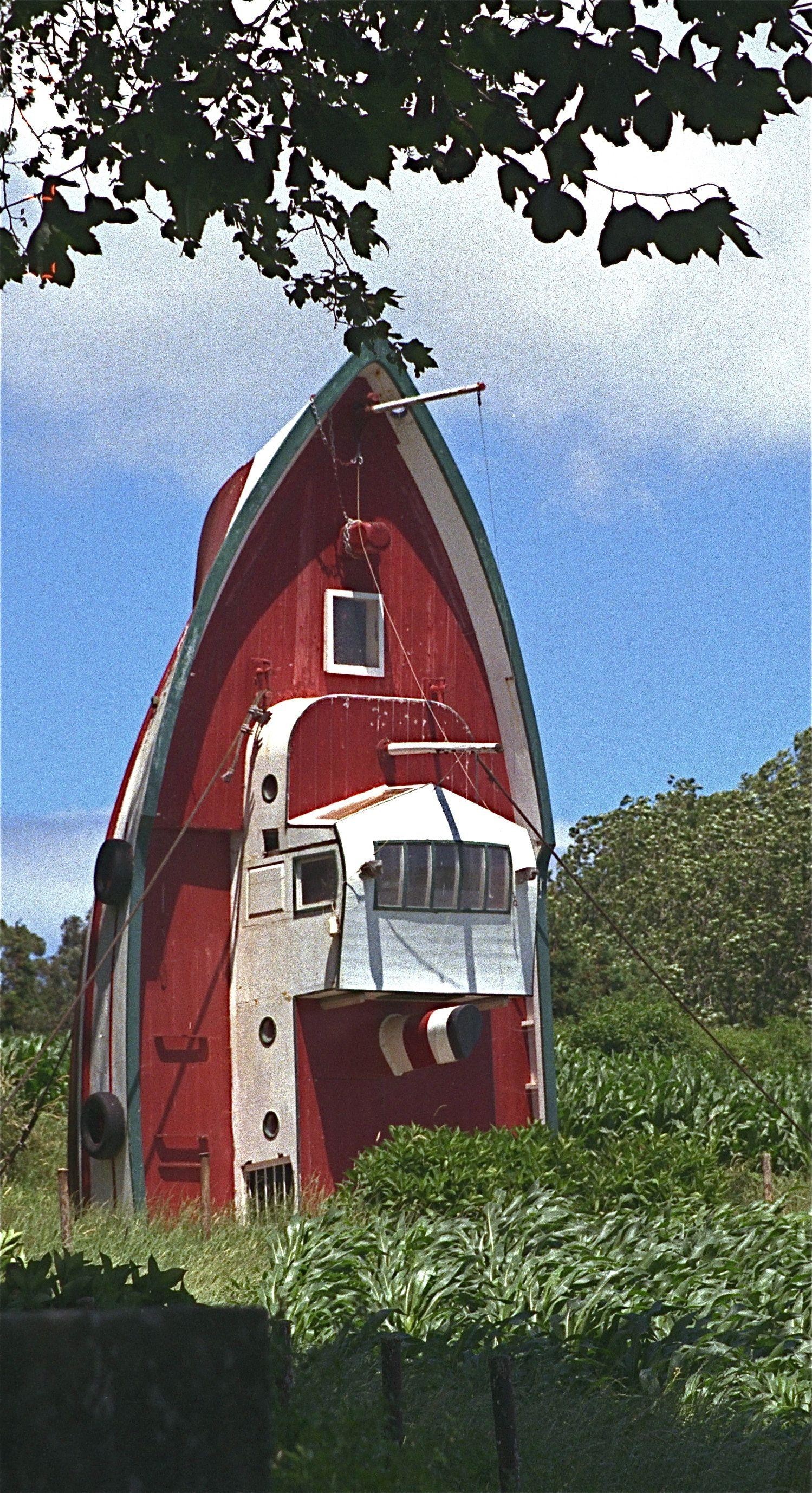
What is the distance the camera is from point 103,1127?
17328mm

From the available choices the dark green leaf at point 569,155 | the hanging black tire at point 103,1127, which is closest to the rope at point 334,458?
the hanging black tire at point 103,1127

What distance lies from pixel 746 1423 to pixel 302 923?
25.6 feet

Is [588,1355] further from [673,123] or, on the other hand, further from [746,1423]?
[673,123]

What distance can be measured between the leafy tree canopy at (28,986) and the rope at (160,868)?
21.4 m

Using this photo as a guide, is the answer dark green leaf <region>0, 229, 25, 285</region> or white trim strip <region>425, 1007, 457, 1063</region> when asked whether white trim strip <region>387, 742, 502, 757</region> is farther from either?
dark green leaf <region>0, 229, 25, 285</region>

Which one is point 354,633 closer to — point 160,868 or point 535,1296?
point 160,868

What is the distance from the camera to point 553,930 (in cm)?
4400

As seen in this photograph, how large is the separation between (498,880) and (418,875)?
1.07 metres

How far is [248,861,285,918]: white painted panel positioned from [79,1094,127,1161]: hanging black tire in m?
2.47

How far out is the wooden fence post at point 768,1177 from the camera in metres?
18.9

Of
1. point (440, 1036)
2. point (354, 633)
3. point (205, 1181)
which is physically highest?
point (354, 633)

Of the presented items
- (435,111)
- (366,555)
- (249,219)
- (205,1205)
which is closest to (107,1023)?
(205,1205)

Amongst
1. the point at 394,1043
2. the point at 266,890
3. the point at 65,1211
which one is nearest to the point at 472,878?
the point at 394,1043

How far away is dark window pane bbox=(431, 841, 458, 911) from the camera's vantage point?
1795 centimetres
